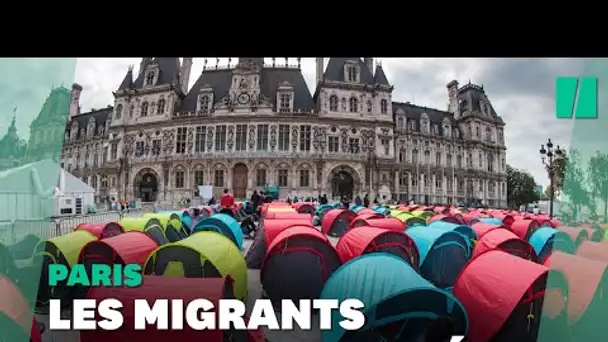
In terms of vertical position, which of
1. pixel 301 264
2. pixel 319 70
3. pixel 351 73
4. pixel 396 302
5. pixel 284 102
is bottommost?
pixel 301 264

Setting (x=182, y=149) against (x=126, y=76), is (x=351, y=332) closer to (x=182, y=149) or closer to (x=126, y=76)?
(x=182, y=149)

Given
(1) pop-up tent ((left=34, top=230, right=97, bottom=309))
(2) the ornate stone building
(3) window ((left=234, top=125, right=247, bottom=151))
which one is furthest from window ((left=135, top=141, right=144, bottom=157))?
(1) pop-up tent ((left=34, top=230, right=97, bottom=309))

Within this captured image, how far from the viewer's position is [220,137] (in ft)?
118

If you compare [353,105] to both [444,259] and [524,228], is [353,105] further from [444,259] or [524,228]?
[444,259]

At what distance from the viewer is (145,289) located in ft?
11.8

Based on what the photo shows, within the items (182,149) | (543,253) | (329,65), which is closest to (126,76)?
(182,149)

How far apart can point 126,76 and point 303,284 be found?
44.5 meters

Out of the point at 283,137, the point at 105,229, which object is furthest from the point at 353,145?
the point at 105,229

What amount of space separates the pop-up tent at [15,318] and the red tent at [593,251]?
8589 mm

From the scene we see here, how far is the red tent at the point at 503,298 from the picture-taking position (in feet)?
14.5

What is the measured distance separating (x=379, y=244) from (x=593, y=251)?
13.5 feet

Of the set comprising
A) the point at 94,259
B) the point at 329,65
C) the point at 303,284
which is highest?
the point at 329,65

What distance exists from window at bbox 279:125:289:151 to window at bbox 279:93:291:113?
1.80 m
